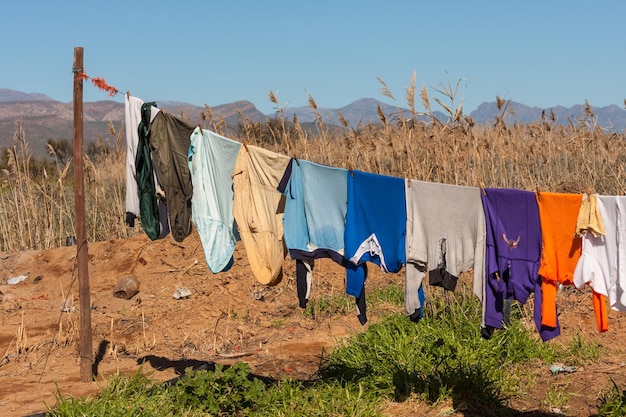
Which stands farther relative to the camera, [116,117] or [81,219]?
[116,117]

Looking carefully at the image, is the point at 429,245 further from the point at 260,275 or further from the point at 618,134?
the point at 618,134

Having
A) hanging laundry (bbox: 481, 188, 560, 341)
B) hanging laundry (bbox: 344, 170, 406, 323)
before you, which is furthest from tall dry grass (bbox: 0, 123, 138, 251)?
hanging laundry (bbox: 481, 188, 560, 341)

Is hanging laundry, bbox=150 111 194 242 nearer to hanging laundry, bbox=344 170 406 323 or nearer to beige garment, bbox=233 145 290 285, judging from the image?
beige garment, bbox=233 145 290 285

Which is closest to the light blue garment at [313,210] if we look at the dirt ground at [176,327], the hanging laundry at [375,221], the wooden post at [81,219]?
the hanging laundry at [375,221]

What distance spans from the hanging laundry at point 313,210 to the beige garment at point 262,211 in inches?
6.9

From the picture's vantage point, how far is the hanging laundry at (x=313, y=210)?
543 cm

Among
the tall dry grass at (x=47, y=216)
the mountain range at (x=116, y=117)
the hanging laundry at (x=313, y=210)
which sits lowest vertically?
the tall dry grass at (x=47, y=216)

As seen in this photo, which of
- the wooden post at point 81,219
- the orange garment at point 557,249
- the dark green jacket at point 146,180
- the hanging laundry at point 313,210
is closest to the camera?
the orange garment at point 557,249

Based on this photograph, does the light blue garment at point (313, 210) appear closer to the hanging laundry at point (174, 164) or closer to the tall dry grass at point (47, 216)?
the hanging laundry at point (174, 164)

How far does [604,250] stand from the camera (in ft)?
15.9

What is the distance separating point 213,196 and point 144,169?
0.83 meters

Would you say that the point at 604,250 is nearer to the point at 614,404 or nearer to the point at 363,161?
the point at 614,404

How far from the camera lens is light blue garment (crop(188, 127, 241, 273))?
6004mm

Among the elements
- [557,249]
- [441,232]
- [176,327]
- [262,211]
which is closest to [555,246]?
[557,249]
